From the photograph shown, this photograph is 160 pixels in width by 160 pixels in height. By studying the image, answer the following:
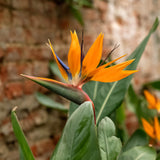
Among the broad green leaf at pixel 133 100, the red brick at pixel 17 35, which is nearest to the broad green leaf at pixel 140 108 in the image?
the broad green leaf at pixel 133 100

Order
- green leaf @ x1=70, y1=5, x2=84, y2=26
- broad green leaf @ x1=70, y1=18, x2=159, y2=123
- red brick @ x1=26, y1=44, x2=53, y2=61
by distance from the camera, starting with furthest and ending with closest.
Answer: green leaf @ x1=70, y1=5, x2=84, y2=26 < red brick @ x1=26, y1=44, x2=53, y2=61 < broad green leaf @ x1=70, y1=18, x2=159, y2=123

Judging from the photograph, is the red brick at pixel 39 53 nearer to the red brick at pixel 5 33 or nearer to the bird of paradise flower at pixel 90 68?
the red brick at pixel 5 33

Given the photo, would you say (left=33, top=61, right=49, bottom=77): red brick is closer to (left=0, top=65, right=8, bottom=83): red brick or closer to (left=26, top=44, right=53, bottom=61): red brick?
(left=26, top=44, right=53, bottom=61): red brick

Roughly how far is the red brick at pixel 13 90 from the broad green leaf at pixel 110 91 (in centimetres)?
42

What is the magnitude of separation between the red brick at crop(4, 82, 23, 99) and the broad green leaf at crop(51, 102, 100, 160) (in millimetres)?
597

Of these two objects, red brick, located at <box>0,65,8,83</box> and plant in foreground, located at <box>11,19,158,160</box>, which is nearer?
plant in foreground, located at <box>11,19,158,160</box>

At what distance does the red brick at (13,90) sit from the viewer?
3.23 ft

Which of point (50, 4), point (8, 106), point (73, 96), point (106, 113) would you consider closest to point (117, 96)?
point (106, 113)

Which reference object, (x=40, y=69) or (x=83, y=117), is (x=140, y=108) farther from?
(x=83, y=117)

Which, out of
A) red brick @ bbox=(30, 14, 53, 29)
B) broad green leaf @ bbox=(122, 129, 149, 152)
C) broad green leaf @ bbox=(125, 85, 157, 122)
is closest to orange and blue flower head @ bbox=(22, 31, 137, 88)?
broad green leaf @ bbox=(122, 129, 149, 152)

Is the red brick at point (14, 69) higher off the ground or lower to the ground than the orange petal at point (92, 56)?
lower

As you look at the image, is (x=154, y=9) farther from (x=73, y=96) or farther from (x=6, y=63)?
(x=73, y=96)

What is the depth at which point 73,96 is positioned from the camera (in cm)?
47

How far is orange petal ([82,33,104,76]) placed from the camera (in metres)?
0.46
